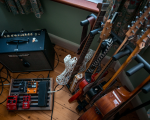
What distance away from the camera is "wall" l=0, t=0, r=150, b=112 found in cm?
114

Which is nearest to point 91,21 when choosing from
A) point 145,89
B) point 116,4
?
point 116,4

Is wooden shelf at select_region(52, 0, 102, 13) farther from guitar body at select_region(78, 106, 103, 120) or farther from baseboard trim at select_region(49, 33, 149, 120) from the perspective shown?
guitar body at select_region(78, 106, 103, 120)

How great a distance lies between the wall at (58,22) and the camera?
3.74 feet

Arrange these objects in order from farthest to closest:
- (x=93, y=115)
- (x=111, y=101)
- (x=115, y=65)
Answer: (x=115, y=65), (x=93, y=115), (x=111, y=101)

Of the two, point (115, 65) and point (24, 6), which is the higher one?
point (24, 6)

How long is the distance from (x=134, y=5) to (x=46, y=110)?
1.26 metres

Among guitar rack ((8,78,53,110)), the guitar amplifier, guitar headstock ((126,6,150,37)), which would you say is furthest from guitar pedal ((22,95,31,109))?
guitar headstock ((126,6,150,37))

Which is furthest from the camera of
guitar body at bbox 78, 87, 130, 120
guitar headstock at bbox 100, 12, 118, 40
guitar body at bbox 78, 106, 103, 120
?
guitar body at bbox 78, 106, 103, 120

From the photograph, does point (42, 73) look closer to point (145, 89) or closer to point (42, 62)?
point (42, 62)

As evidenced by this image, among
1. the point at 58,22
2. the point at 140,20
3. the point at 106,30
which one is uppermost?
the point at 140,20

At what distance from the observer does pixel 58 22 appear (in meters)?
1.35

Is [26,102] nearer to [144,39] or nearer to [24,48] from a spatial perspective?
[24,48]

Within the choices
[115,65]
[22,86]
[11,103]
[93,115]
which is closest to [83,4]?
[115,65]

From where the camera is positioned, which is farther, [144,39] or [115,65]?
[115,65]
